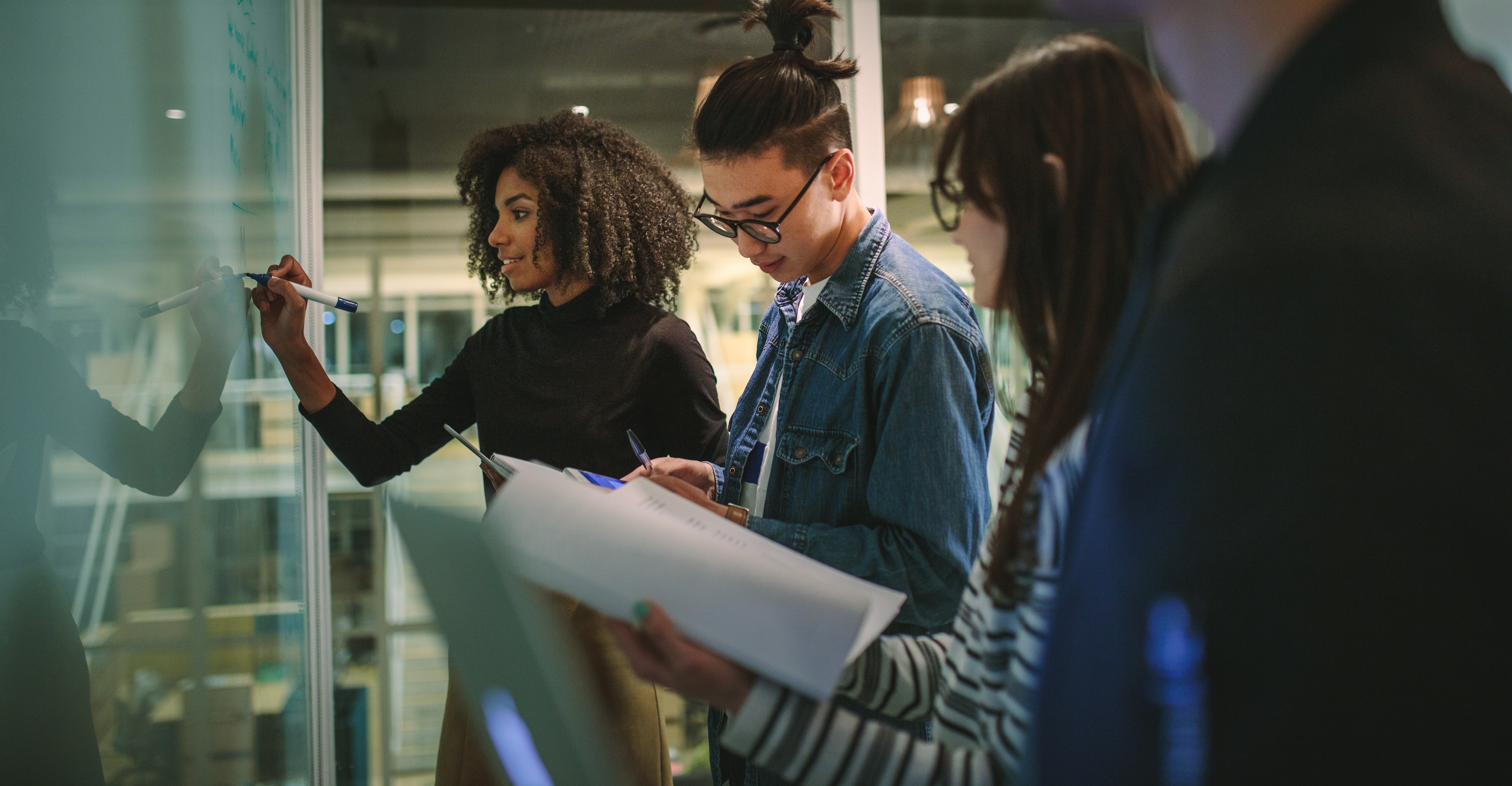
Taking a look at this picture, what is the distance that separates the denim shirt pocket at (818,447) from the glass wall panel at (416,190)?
867 mm

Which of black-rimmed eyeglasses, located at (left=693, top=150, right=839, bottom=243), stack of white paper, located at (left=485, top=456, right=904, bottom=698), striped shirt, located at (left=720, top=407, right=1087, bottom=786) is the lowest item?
striped shirt, located at (left=720, top=407, right=1087, bottom=786)

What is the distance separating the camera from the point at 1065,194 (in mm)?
612

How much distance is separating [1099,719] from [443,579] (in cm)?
31

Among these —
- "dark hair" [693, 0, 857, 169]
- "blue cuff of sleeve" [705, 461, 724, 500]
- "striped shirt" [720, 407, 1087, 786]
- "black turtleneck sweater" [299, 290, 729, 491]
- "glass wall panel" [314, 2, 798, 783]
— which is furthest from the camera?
"glass wall panel" [314, 2, 798, 783]

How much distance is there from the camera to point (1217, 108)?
41cm

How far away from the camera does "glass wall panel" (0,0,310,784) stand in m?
0.64

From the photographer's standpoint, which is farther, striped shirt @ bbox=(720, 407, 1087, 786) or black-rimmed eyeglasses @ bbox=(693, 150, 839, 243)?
black-rimmed eyeglasses @ bbox=(693, 150, 839, 243)

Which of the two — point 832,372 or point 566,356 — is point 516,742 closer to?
point 832,372

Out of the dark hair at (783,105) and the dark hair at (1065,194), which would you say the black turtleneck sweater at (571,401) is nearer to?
the dark hair at (783,105)

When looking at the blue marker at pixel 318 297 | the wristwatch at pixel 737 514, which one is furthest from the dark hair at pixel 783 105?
the blue marker at pixel 318 297

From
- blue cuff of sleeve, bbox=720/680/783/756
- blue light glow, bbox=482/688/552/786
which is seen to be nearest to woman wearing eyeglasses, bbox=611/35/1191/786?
blue cuff of sleeve, bbox=720/680/783/756

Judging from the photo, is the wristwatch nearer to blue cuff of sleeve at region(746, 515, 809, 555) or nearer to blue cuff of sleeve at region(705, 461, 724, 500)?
blue cuff of sleeve at region(746, 515, 809, 555)

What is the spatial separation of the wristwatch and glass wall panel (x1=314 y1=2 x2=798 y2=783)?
927 mm

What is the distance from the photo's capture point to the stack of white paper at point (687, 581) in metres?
0.56
